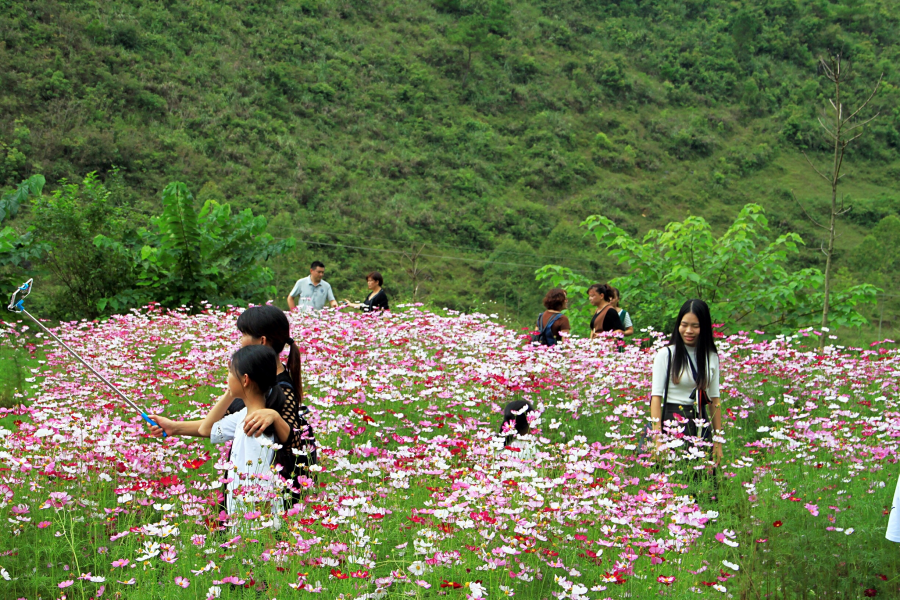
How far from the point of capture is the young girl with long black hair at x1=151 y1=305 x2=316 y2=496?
11.3ft

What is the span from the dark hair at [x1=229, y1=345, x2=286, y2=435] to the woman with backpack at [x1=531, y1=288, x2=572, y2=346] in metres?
4.68

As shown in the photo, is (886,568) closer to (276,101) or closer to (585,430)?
(585,430)

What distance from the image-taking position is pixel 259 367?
11.6 feet

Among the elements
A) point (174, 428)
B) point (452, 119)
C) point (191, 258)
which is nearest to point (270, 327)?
point (174, 428)

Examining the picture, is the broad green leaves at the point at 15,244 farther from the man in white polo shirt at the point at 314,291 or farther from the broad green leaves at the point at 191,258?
the man in white polo shirt at the point at 314,291

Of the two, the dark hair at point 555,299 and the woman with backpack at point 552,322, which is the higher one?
the dark hair at point 555,299

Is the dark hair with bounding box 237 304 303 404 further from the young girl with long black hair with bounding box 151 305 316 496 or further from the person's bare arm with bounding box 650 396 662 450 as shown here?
the person's bare arm with bounding box 650 396 662 450

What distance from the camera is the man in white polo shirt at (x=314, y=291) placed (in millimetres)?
10570

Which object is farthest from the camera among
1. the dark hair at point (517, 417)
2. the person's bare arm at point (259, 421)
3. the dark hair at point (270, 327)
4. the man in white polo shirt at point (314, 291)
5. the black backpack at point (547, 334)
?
the man in white polo shirt at point (314, 291)

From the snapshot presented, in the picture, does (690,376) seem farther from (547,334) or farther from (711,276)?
(711,276)

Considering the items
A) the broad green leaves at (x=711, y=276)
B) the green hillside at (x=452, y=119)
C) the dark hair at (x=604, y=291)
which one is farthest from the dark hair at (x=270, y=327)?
the green hillside at (x=452, y=119)

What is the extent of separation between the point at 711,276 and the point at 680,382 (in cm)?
662

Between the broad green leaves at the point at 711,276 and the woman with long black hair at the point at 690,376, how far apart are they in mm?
5305

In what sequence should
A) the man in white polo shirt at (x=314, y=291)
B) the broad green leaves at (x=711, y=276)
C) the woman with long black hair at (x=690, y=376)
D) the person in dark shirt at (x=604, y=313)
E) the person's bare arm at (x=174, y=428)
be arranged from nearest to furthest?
the person's bare arm at (x=174, y=428) < the woman with long black hair at (x=690, y=376) < the person in dark shirt at (x=604, y=313) < the broad green leaves at (x=711, y=276) < the man in white polo shirt at (x=314, y=291)
